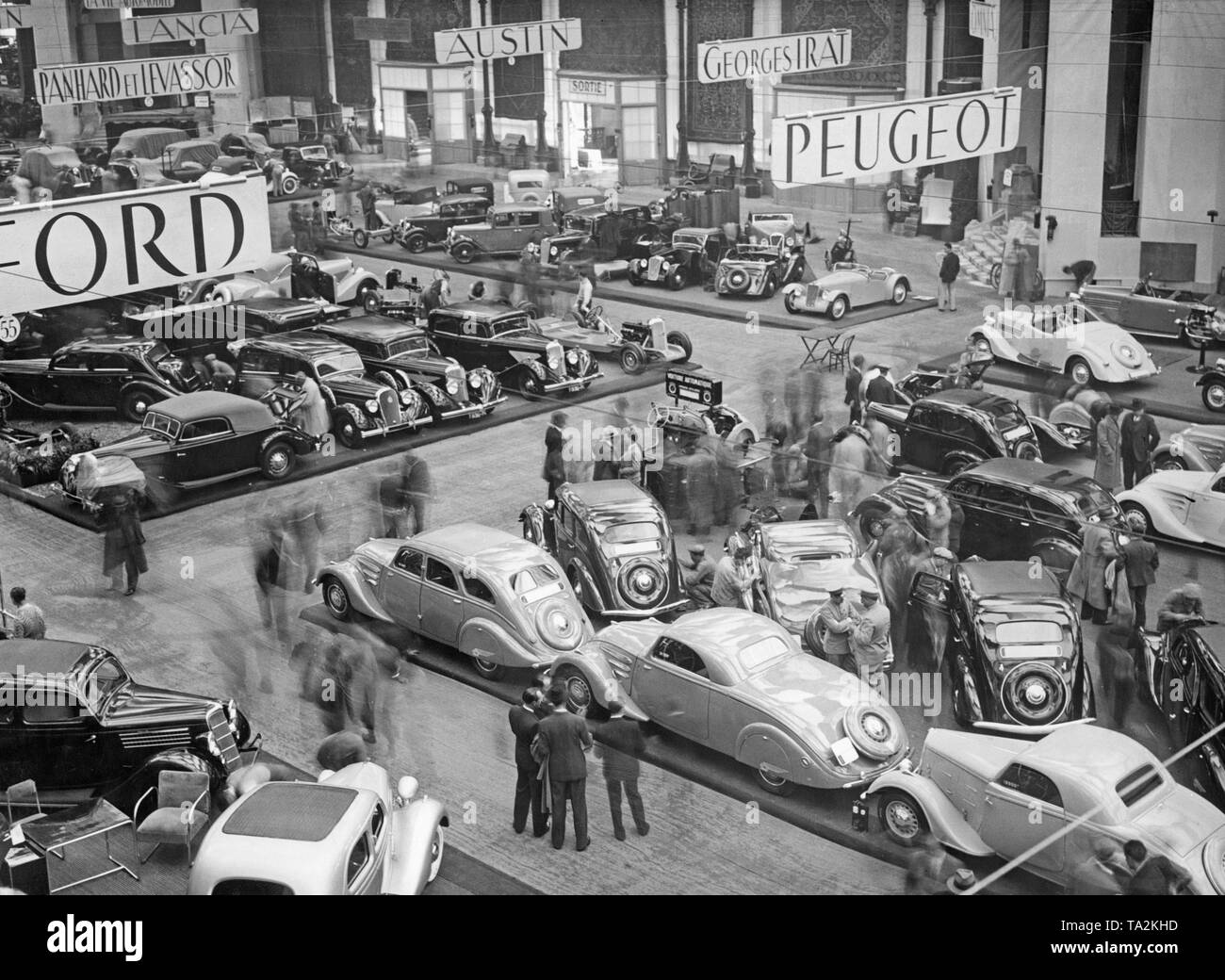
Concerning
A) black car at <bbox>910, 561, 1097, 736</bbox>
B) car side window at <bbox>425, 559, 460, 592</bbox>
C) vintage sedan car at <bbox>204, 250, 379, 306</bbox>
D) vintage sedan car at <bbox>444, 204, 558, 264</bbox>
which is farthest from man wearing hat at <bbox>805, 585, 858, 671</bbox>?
vintage sedan car at <bbox>444, 204, 558, 264</bbox>

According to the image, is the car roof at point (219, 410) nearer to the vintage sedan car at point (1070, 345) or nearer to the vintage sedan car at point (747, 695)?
the vintage sedan car at point (747, 695)

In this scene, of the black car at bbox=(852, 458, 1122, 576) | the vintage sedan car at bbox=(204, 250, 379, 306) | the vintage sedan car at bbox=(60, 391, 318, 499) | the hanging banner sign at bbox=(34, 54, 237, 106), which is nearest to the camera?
the black car at bbox=(852, 458, 1122, 576)

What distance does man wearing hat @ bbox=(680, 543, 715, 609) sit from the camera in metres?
11.6

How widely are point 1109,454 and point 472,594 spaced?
6.67 metres

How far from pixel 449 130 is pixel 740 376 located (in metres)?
16.6

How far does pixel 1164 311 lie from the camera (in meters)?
19.0

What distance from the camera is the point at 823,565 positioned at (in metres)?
11.3

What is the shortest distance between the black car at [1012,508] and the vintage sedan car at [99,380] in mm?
8186

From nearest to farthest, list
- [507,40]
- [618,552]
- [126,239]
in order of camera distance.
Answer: [126,239]
[618,552]
[507,40]

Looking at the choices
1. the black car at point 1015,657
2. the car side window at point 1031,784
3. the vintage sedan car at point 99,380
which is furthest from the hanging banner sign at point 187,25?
the car side window at point 1031,784

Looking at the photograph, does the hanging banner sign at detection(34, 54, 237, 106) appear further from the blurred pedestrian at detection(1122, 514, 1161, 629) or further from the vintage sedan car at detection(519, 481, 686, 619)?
the blurred pedestrian at detection(1122, 514, 1161, 629)

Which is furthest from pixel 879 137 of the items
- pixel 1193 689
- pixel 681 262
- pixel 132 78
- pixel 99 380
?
pixel 132 78

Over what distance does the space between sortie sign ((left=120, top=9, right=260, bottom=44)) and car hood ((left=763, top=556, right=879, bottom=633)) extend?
1784 cm

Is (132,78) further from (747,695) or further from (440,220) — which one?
(747,695)
